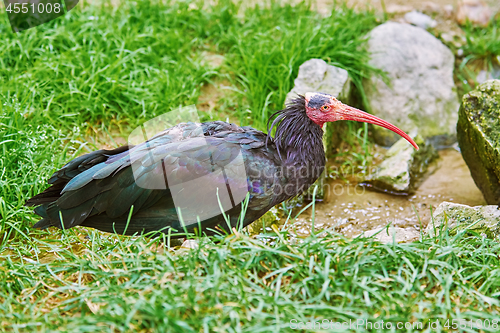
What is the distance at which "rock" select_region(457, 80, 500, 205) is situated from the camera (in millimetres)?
3537

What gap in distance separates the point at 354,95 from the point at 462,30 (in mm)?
1769

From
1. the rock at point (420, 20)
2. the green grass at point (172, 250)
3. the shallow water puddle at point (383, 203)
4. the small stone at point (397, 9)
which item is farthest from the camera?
the small stone at point (397, 9)

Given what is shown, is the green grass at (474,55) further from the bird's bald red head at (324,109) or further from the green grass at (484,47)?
the bird's bald red head at (324,109)

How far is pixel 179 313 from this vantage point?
2.27 m

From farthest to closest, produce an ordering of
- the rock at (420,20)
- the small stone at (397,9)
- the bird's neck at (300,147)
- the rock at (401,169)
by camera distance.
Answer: the small stone at (397,9)
the rock at (420,20)
the rock at (401,169)
the bird's neck at (300,147)

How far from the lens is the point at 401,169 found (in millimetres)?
4422

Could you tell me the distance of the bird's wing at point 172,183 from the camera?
304 cm

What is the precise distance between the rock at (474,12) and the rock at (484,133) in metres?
2.49

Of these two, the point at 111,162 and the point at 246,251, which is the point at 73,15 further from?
the point at 246,251

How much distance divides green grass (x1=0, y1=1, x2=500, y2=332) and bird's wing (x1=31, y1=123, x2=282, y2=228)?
22 centimetres

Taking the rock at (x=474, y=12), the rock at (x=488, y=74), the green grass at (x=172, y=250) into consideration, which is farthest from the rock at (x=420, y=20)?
the rock at (x=488, y=74)

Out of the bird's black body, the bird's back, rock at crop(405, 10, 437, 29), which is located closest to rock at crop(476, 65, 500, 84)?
rock at crop(405, 10, 437, 29)

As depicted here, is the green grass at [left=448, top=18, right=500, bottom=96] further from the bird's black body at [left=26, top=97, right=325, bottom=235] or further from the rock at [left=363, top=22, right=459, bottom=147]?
the bird's black body at [left=26, top=97, right=325, bottom=235]

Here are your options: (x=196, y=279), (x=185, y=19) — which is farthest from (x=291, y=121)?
(x=185, y=19)
